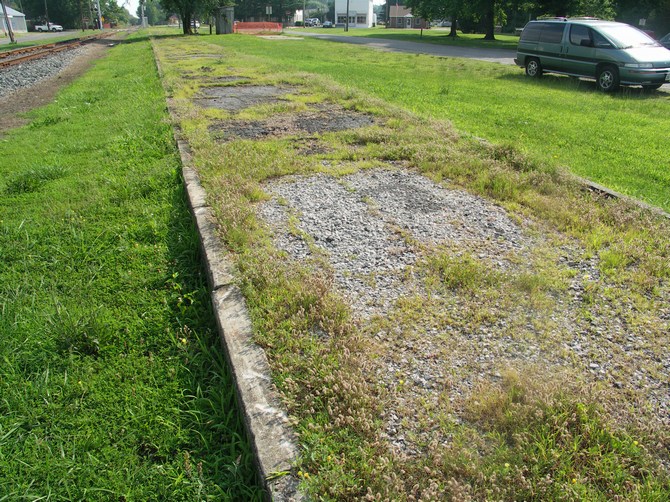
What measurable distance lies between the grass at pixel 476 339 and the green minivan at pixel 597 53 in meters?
7.86

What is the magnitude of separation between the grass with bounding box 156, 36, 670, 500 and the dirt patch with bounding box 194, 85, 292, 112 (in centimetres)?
417

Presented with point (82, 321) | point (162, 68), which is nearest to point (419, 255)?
point (82, 321)

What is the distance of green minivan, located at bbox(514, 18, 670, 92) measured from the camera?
12016 millimetres

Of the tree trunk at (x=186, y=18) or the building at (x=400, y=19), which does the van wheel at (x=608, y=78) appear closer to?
the tree trunk at (x=186, y=18)

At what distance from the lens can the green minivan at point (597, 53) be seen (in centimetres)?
1202

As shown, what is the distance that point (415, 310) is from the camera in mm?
3287

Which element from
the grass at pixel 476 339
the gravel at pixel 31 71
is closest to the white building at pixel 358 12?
the gravel at pixel 31 71

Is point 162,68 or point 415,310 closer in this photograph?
point 415,310

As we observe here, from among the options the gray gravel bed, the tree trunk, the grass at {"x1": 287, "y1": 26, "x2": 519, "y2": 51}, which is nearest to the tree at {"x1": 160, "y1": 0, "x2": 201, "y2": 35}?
the tree trunk

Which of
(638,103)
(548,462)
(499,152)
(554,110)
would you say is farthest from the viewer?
(638,103)

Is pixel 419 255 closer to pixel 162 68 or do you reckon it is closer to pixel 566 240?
pixel 566 240

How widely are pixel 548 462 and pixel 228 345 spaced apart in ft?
6.02

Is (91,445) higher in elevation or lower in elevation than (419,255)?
lower

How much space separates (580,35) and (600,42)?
843mm
